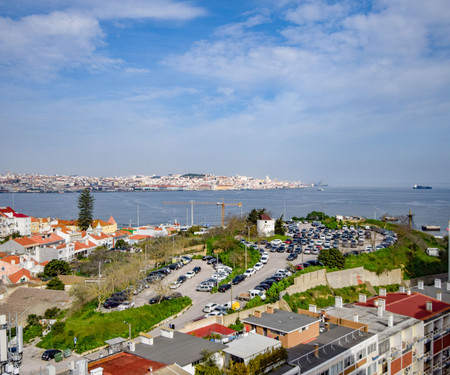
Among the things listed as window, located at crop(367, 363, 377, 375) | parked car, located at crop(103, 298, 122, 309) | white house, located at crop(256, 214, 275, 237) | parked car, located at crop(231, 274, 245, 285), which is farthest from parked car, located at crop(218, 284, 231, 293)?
white house, located at crop(256, 214, 275, 237)

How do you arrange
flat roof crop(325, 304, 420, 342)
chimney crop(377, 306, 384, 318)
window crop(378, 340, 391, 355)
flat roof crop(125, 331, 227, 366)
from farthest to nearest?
chimney crop(377, 306, 384, 318)
flat roof crop(325, 304, 420, 342)
window crop(378, 340, 391, 355)
flat roof crop(125, 331, 227, 366)

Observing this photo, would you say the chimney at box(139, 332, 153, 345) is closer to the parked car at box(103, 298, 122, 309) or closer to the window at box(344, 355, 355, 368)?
the window at box(344, 355, 355, 368)

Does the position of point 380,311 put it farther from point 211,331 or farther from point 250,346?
point 250,346

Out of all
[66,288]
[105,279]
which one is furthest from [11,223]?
[105,279]

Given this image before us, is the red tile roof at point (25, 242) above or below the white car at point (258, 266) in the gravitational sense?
below

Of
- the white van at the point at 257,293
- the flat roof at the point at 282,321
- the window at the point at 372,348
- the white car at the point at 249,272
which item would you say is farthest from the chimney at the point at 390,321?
the white car at the point at 249,272

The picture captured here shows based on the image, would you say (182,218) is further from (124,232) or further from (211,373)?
(211,373)

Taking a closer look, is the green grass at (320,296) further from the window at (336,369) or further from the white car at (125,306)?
the window at (336,369)
